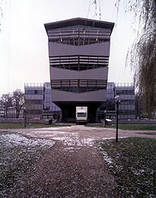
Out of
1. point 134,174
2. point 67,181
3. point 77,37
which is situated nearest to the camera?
point 67,181

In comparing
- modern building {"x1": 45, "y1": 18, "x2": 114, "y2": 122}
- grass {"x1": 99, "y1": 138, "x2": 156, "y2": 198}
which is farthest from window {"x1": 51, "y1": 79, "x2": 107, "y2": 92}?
grass {"x1": 99, "y1": 138, "x2": 156, "y2": 198}

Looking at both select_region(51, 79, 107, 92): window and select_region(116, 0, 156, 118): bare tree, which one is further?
select_region(51, 79, 107, 92): window

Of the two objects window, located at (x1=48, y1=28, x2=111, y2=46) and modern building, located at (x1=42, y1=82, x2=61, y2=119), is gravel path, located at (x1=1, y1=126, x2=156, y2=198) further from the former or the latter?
modern building, located at (x1=42, y1=82, x2=61, y2=119)

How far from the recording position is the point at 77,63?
39.9 meters

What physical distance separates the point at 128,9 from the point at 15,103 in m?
59.8

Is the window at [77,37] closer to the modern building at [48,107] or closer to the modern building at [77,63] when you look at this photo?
the modern building at [77,63]

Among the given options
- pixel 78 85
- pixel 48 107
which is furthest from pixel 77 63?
pixel 48 107

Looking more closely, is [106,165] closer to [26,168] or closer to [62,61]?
[26,168]

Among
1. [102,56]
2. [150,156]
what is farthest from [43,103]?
[150,156]

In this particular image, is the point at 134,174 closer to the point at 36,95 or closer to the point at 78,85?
the point at 78,85

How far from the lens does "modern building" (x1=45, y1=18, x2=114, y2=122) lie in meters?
39.5

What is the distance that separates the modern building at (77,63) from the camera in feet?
129

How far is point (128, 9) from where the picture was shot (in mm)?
4363

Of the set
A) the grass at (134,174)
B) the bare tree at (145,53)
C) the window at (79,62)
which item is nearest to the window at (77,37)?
the window at (79,62)
